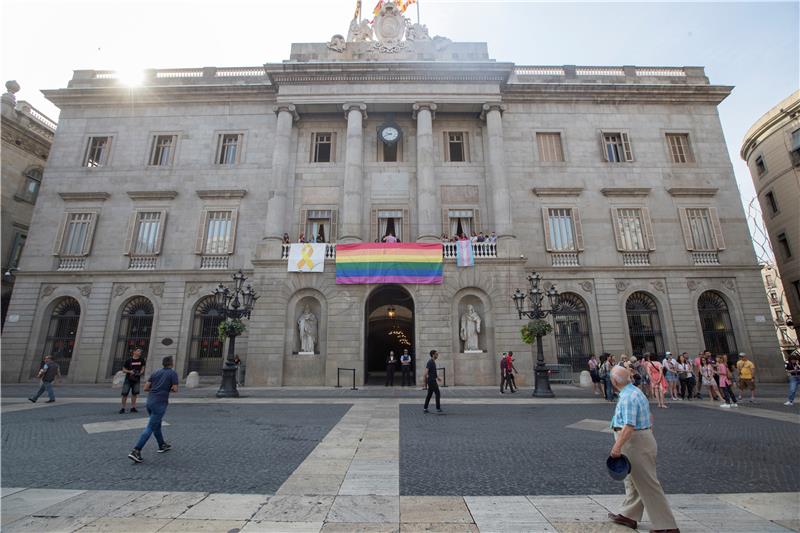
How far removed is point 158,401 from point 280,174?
680 inches

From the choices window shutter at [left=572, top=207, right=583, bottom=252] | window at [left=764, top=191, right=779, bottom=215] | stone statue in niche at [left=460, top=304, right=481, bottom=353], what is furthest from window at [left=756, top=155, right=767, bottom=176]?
stone statue in niche at [left=460, top=304, right=481, bottom=353]

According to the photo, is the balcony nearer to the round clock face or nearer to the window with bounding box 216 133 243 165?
the window with bounding box 216 133 243 165

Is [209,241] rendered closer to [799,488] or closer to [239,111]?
[239,111]

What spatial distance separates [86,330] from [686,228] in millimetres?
36233

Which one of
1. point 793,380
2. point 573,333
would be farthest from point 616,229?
point 793,380

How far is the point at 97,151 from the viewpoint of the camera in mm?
25312

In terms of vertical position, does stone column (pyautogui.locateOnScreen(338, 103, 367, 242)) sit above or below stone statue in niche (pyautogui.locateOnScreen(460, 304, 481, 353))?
above

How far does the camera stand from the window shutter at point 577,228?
22.8 m

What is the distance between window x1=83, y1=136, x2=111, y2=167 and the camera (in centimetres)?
2481

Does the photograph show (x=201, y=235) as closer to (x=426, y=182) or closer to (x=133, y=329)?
(x=133, y=329)

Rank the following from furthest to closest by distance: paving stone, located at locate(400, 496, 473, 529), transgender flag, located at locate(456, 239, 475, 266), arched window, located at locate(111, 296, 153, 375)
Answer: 1. arched window, located at locate(111, 296, 153, 375)
2. transgender flag, located at locate(456, 239, 475, 266)
3. paving stone, located at locate(400, 496, 473, 529)

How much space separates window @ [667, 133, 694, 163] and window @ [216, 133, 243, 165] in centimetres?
2852

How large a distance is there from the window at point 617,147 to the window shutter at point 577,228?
15.3 feet

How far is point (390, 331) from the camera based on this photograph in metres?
30.2
